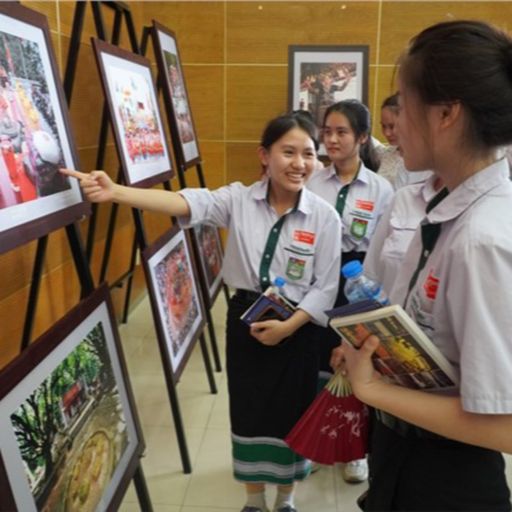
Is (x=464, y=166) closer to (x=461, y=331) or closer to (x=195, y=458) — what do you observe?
(x=461, y=331)

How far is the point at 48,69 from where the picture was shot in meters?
1.31

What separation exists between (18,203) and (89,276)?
0.34m

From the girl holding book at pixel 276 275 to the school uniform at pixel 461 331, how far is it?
25.8 inches

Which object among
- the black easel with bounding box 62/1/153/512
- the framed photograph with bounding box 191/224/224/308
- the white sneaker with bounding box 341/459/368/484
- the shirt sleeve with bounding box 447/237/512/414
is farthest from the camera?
the framed photograph with bounding box 191/224/224/308

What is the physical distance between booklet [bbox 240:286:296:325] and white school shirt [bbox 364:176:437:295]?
32 cm

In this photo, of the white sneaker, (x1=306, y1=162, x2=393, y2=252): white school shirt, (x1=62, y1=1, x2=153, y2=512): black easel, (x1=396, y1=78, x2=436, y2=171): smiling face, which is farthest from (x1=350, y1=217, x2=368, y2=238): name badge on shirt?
(x1=396, y1=78, x2=436, y2=171): smiling face

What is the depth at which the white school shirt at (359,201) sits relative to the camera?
222 centimetres

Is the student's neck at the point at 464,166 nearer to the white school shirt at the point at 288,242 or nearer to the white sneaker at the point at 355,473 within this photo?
the white school shirt at the point at 288,242

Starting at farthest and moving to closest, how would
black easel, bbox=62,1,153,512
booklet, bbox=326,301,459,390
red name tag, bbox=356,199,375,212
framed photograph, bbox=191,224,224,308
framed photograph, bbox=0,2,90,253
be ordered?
1. framed photograph, bbox=191,224,224,308
2. red name tag, bbox=356,199,375,212
3. black easel, bbox=62,1,153,512
4. framed photograph, bbox=0,2,90,253
5. booklet, bbox=326,301,459,390

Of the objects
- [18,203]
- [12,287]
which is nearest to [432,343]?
[18,203]

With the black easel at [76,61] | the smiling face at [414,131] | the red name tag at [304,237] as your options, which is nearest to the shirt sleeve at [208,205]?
the red name tag at [304,237]

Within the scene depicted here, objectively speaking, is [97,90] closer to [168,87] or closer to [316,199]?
[168,87]

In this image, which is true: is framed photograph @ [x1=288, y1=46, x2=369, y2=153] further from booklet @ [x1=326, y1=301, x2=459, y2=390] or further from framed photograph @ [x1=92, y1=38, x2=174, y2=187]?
booklet @ [x1=326, y1=301, x2=459, y2=390]

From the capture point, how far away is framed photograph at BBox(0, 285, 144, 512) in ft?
3.25
